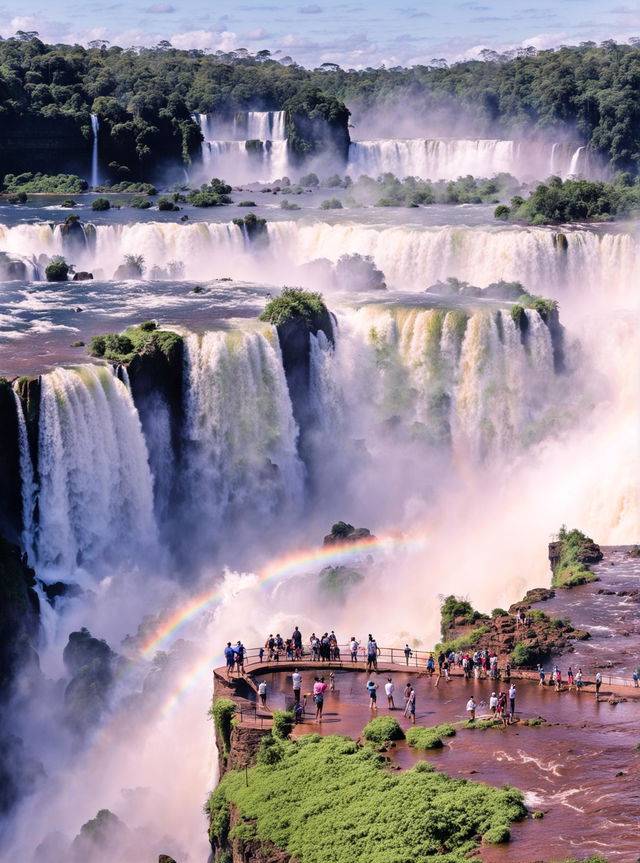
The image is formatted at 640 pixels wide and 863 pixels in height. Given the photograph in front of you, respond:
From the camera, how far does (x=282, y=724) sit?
3127 centimetres

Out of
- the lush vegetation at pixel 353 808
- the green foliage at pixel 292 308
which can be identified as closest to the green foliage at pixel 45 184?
the green foliage at pixel 292 308

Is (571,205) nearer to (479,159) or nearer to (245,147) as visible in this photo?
(479,159)

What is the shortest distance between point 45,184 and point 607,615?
65.0m

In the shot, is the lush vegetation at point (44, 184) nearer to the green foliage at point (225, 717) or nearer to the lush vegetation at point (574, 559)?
the lush vegetation at point (574, 559)

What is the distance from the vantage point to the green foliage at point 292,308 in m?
55.0

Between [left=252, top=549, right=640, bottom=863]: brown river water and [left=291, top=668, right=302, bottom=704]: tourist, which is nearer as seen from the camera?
[left=252, top=549, right=640, bottom=863]: brown river water

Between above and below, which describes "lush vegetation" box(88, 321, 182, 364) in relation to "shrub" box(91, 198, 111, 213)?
below

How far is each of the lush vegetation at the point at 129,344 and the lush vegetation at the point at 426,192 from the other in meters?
39.6

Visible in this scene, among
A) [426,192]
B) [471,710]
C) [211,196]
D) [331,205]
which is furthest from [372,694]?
[426,192]

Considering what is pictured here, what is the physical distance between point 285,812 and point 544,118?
9915 centimetres

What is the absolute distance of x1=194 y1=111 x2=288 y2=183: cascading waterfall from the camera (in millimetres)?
107125

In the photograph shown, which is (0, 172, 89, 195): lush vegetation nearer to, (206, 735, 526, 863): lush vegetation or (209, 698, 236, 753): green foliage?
(209, 698, 236, 753): green foliage

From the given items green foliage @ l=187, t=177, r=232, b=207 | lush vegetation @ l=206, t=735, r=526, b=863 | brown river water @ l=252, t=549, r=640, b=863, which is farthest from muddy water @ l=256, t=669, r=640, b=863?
green foliage @ l=187, t=177, r=232, b=207

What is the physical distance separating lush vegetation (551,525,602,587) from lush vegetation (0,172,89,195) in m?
57.1
